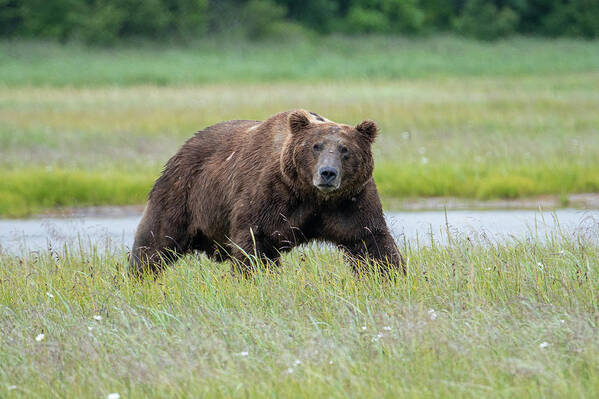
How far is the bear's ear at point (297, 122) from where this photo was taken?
5453 mm

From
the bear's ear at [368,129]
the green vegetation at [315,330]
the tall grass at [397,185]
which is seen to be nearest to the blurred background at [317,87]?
the tall grass at [397,185]

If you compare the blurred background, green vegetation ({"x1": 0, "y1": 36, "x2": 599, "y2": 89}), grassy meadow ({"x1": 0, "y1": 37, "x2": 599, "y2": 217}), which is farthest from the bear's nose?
green vegetation ({"x1": 0, "y1": 36, "x2": 599, "y2": 89})

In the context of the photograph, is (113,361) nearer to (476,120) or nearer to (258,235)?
(258,235)

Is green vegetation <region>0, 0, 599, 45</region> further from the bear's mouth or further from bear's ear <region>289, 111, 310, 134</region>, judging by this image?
the bear's mouth

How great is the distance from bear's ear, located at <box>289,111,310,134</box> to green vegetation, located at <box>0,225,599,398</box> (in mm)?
782

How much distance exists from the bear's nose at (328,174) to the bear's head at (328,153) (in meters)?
0.03

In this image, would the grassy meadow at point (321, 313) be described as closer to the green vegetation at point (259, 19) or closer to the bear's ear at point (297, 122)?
the bear's ear at point (297, 122)

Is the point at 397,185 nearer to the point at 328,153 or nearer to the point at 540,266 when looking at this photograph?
the point at 540,266

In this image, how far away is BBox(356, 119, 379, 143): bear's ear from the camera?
5.43m

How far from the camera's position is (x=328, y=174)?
16.6ft

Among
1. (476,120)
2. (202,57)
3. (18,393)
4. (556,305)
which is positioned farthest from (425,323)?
(202,57)

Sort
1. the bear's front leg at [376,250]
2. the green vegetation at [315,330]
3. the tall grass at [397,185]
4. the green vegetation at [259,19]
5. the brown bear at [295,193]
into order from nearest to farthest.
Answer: the green vegetation at [315,330]
the brown bear at [295,193]
the bear's front leg at [376,250]
the tall grass at [397,185]
the green vegetation at [259,19]

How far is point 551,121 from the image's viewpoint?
16.2 m

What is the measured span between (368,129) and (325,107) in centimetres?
1298
